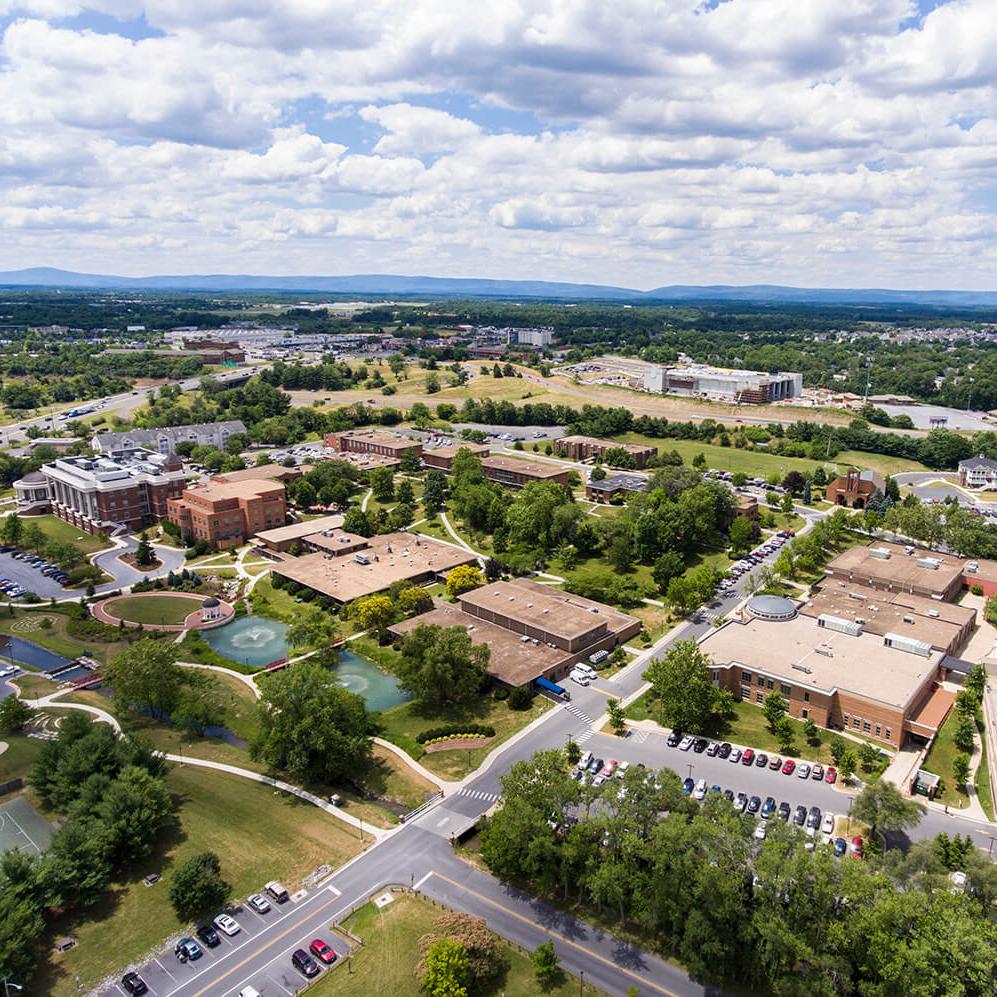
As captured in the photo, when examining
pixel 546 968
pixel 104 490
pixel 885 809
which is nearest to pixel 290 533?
pixel 104 490

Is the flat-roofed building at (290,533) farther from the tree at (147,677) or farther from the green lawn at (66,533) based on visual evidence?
the tree at (147,677)

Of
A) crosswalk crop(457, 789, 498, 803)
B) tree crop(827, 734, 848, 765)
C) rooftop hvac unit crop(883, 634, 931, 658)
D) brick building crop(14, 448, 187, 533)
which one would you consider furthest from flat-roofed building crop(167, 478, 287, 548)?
rooftop hvac unit crop(883, 634, 931, 658)

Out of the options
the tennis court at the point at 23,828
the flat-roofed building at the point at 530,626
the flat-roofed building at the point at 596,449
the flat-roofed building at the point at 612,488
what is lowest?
the tennis court at the point at 23,828

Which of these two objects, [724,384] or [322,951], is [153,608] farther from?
[724,384]

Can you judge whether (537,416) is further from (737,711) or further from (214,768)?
(214,768)

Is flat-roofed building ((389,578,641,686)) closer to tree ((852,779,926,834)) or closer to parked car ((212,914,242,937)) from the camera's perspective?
tree ((852,779,926,834))

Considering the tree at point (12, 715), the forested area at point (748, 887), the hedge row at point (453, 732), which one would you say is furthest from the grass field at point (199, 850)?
the tree at point (12, 715)
